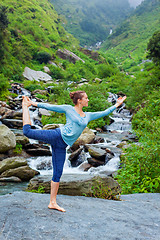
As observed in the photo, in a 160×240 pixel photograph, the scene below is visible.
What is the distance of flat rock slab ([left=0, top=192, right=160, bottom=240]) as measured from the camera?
2883 mm

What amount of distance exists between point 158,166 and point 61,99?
19410 millimetres

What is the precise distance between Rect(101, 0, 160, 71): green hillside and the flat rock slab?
8716 cm

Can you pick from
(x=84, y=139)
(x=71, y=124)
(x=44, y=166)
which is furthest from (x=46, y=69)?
(x=71, y=124)

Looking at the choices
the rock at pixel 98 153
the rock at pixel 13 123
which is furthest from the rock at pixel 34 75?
the rock at pixel 98 153

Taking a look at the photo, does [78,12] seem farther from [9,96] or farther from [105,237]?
[105,237]

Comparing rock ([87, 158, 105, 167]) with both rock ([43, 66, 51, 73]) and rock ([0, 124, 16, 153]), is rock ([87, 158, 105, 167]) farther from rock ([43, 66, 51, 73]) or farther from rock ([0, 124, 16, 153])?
rock ([43, 66, 51, 73])

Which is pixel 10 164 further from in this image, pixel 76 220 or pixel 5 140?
pixel 76 220

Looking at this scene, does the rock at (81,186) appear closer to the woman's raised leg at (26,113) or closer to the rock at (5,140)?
the woman's raised leg at (26,113)

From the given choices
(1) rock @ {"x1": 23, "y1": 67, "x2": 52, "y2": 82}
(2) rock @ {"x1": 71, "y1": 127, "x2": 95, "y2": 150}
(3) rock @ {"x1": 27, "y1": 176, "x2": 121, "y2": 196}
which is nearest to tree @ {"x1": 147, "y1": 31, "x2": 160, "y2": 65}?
(2) rock @ {"x1": 71, "y1": 127, "x2": 95, "y2": 150}

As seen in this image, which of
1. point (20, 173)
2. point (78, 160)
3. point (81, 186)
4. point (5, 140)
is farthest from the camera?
point (78, 160)

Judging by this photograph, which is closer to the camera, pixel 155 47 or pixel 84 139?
pixel 84 139

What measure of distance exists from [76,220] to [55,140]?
1.39m

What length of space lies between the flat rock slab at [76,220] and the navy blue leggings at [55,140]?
2.29ft

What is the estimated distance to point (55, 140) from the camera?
3697 millimetres
